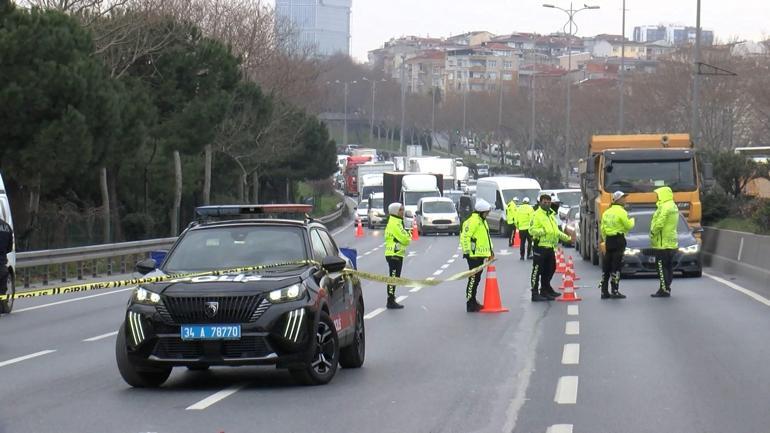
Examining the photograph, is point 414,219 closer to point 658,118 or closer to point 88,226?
point 88,226

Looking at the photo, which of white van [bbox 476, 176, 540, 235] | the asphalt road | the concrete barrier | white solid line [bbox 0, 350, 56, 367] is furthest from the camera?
white van [bbox 476, 176, 540, 235]

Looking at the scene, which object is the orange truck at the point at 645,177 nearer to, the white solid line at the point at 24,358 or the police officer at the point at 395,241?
the police officer at the point at 395,241

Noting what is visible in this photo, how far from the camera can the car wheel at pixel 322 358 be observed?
38.5ft

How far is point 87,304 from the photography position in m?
24.1

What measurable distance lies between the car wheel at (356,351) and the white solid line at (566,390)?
1.98 m

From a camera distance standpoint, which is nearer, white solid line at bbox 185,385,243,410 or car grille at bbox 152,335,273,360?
white solid line at bbox 185,385,243,410

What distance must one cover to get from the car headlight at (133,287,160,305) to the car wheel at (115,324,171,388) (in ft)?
0.82

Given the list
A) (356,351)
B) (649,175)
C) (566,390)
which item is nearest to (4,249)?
(356,351)

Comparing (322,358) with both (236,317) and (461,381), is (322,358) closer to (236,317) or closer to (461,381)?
(236,317)

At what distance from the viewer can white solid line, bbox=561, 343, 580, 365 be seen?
45.0 ft

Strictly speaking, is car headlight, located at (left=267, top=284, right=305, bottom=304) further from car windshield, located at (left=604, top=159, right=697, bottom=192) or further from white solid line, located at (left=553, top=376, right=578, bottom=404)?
car windshield, located at (left=604, top=159, right=697, bottom=192)

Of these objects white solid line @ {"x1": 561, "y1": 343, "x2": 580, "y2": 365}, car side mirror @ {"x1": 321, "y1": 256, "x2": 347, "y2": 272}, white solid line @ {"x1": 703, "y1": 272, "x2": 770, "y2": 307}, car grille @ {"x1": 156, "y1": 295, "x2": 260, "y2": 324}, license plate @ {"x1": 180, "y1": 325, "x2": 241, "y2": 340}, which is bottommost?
white solid line @ {"x1": 703, "y1": 272, "x2": 770, "y2": 307}

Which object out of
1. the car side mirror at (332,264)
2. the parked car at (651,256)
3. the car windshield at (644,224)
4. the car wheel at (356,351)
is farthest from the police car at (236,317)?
the car windshield at (644,224)

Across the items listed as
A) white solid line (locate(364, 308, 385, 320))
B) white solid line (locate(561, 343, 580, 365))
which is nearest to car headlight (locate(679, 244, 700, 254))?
white solid line (locate(364, 308, 385, 320))
